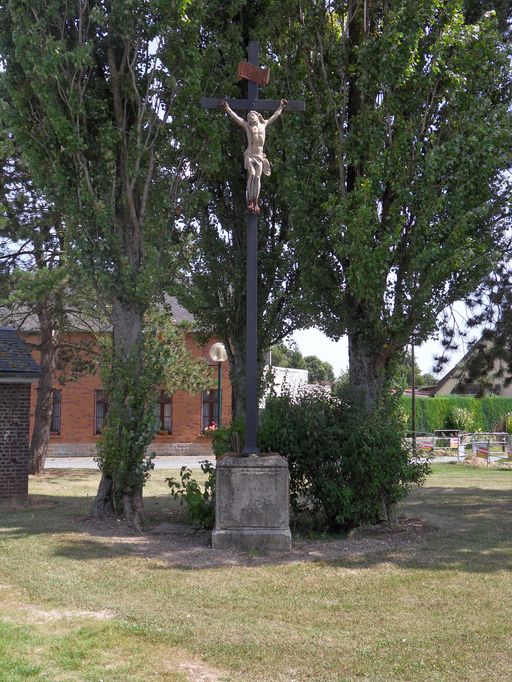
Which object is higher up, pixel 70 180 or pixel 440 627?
pixel 70 180

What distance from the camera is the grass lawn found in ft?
14.8

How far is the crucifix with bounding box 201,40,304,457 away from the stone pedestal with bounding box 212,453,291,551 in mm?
307

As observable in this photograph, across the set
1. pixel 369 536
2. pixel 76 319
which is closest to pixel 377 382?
pixel 369 536

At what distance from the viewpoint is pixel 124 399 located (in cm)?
1023

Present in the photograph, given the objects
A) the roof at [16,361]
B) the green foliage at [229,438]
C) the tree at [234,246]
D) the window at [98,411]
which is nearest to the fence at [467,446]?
the window at [98,411]

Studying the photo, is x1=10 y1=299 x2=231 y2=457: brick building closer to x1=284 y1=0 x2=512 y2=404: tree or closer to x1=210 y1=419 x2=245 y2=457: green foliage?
x1=210 y1=419 x2=245 y2=457: green foliage

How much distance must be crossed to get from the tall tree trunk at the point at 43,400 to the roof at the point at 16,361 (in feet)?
15.6

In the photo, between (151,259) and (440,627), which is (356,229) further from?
(440,627)

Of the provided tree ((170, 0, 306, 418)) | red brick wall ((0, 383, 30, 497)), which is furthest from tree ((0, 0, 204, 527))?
red brick wall ((0, 383, 30, 497))

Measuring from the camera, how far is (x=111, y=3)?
9.96 metres

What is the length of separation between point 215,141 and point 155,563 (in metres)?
6.42

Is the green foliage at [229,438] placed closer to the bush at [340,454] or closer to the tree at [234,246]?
the bush at [340,454]

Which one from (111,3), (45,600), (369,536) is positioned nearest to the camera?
(45,600)

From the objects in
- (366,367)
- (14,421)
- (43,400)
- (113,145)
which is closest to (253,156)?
(113,145)
